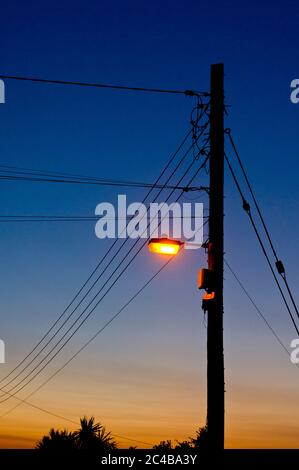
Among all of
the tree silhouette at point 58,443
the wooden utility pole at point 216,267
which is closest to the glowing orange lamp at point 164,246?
the wooden utility pole at point 216,267

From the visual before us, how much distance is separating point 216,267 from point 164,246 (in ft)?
3.46

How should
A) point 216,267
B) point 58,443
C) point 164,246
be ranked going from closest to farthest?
point 216,267 < point 164,246 < point 58,443

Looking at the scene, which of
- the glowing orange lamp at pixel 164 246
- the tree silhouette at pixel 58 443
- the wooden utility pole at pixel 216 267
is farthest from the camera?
the tree silhouette at pixel 58 443

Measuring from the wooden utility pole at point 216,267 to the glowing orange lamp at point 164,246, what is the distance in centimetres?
64

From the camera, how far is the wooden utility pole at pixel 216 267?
1324 cm

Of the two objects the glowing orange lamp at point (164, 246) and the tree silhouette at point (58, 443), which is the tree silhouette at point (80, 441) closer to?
the tree silhouette at point (58, 443)

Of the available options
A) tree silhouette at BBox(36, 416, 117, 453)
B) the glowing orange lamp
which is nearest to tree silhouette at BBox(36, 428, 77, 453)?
tree silhouette at BBox(36, 416, 117, 453)

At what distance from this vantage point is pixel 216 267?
13938mm

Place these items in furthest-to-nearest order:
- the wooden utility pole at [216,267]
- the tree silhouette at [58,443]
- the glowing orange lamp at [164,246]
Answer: the tree silhouette at [58,443] → the glowing orange lamp at [164,246] → the wooden utility pole at [216,267]

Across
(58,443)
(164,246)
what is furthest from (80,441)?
(164,246)

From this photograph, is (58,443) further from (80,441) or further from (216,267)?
(216,267)
